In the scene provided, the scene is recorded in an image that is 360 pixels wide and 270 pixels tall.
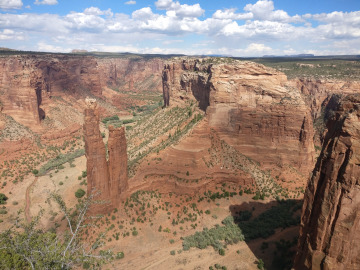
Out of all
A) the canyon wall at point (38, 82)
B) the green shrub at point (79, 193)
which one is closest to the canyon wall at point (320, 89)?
the green shrub at point (79, 193)

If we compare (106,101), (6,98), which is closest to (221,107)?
(6,98)

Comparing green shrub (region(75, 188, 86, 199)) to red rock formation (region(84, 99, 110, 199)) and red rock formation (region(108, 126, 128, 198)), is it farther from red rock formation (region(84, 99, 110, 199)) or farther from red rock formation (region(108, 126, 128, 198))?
red rock formation (region(84, 99, 110, 199))

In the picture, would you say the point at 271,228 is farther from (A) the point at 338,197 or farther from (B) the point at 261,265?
(A) the point at 338,197

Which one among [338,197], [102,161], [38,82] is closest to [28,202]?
[102,161]

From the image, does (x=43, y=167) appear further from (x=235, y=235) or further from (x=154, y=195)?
(x=235, y=235)

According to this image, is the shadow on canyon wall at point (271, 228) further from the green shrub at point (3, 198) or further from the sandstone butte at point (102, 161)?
the green shrub at point (3, 198)
